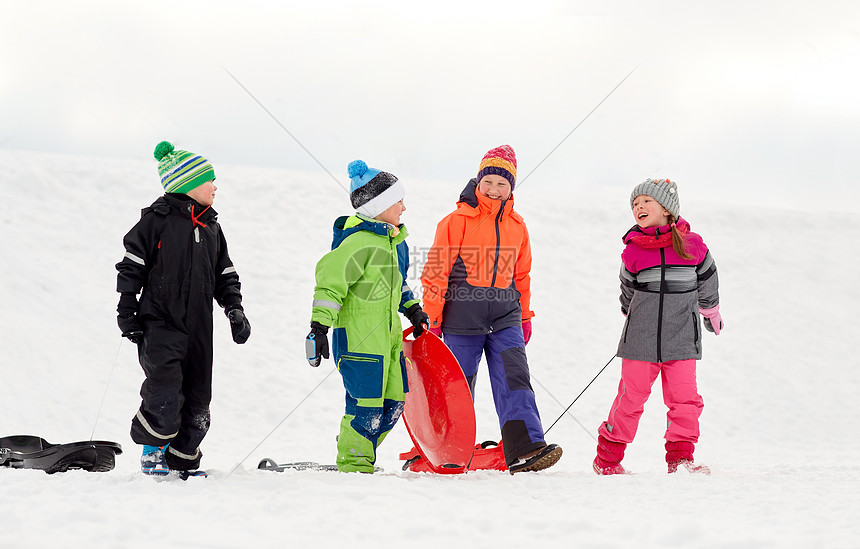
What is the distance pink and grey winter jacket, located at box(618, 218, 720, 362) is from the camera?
4426 mm

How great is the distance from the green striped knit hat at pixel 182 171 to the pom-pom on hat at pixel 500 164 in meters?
1.75

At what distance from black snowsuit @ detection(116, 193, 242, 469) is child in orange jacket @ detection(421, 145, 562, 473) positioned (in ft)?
4.63

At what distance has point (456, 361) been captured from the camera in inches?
165

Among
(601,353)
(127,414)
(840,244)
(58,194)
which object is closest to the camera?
(127,414)

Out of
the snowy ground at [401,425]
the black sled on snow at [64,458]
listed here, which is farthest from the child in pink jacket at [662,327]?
the black sled on snow at [64,458]

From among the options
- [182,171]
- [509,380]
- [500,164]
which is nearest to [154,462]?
[182,171]

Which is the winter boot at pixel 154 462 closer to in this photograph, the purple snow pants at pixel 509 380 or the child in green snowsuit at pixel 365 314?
the child in green snowsuit at pixel 365 314

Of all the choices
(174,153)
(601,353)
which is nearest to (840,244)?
(601,353)

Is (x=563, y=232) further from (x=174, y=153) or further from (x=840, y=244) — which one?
(x=174, y=153)

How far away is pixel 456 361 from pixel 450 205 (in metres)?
9.52

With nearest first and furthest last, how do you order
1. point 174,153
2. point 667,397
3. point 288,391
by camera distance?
point 174,153 → point 667,397 → point 288,391

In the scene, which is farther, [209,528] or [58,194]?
[58,194]

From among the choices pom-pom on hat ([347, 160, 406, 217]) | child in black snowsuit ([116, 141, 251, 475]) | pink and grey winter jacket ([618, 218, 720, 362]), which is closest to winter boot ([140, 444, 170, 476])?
child in black snowsuit ([116, 141, 251, 475])

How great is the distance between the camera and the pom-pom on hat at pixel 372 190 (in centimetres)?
410
